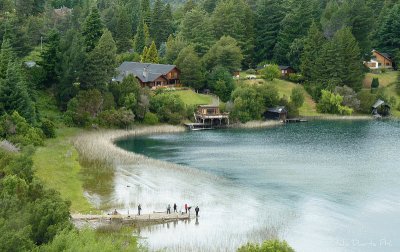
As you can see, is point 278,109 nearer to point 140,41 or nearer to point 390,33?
point 390,33

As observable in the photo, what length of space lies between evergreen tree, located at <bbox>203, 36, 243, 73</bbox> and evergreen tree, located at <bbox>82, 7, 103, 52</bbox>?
18824 millimetres

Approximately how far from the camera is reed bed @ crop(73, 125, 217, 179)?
52.6 m

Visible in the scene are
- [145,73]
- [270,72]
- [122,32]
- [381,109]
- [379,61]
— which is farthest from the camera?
[122,32]

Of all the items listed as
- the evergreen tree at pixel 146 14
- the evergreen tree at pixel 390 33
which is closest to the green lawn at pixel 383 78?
the evergreen tree at pixel 390 33

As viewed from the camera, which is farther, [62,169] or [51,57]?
[51,57]

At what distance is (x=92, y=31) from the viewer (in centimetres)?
7694

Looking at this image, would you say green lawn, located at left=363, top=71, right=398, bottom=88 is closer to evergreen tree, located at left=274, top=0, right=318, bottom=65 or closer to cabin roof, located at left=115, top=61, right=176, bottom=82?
evergreen tree, located at left=274, top=0, right=318, bottom=65

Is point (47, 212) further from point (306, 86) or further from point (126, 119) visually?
point (306, 86)

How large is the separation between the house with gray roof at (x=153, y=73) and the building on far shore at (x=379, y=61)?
3452 centimetres

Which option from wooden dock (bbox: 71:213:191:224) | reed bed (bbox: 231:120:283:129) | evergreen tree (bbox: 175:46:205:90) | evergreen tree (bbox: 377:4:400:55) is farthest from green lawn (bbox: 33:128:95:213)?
evergreen tree (bbox: 377:4:400:55)

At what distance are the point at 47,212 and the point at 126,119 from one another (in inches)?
1719

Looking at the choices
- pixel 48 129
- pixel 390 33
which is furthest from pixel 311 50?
pixel 48 129

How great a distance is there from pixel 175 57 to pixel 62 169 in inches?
1846

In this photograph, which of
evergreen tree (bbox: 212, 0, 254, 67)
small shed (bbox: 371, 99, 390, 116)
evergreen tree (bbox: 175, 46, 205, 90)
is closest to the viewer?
evergreen tree (bbox: 175, 46, 205, 90)
